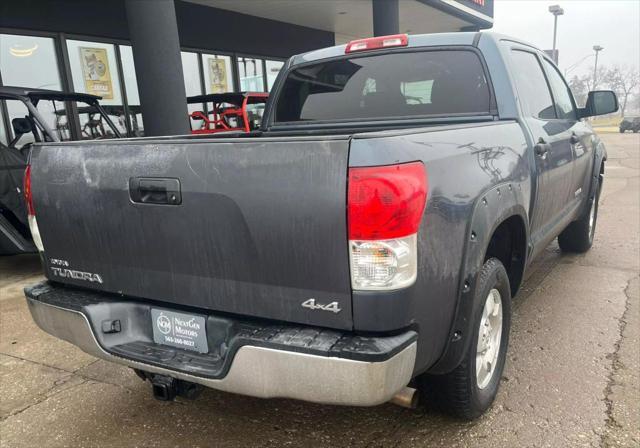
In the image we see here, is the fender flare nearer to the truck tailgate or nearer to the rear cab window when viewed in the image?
the truck tailgate

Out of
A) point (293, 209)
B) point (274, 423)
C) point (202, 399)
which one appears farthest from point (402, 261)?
point (202, 399)

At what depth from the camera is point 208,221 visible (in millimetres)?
2061

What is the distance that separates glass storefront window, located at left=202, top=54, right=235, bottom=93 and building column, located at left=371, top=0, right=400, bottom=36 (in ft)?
11.6

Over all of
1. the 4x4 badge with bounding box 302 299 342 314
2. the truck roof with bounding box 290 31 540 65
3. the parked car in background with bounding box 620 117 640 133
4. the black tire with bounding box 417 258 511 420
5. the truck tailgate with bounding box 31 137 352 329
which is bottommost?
the parked car in background with bounding box 620 117 640 133

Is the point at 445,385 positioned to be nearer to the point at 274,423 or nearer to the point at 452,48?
the point at 274,423

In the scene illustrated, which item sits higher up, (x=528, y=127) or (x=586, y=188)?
(x=528, y=127)

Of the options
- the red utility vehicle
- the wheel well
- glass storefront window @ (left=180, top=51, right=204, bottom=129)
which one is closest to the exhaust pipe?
the wheel well

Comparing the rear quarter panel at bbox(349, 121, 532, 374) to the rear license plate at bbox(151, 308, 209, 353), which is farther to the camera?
the rear license plate at bbox(151, 308, 209, 353)

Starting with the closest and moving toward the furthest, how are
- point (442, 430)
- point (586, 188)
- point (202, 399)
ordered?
point (442, 430) < point (202, 399) < point (586, 188)

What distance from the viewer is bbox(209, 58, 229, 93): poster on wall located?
38.8 feet

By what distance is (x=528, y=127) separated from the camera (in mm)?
3145

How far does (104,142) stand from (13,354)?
2.20m

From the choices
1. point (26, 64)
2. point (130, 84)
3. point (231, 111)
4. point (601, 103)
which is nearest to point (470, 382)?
point (601, 103)

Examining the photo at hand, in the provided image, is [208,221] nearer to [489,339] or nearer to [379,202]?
[379,202]
